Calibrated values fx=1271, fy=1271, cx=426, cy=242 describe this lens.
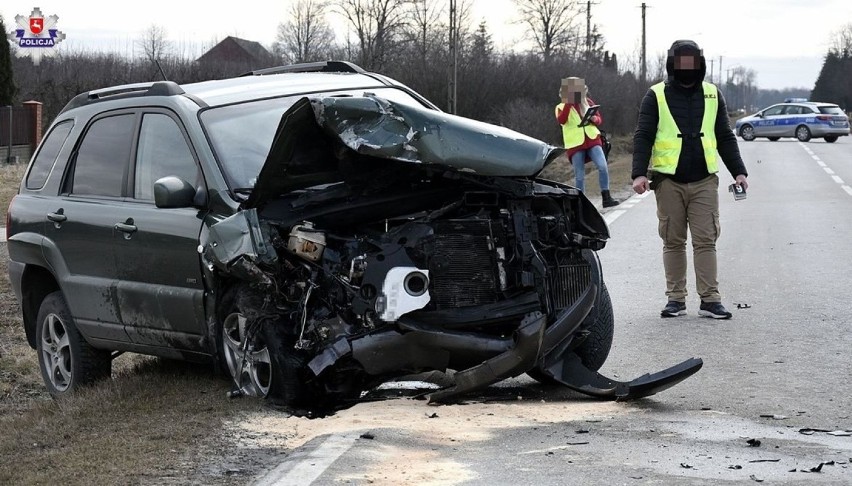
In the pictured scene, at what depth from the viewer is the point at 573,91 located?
16375 mm

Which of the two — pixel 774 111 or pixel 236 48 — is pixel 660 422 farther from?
pixel 236 48

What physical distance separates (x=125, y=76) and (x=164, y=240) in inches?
1561

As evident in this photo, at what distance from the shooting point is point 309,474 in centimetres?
504

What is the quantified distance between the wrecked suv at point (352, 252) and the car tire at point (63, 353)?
28.5 inches

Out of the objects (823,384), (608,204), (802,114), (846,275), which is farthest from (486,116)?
(823,384)

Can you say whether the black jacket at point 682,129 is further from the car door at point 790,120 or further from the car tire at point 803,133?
the car door at point 790,120

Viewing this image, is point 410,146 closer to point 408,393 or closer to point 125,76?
point 408,393

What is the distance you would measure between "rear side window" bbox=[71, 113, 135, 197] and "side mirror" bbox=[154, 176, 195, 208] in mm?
895

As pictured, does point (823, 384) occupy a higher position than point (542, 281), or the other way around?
point (542, 281)

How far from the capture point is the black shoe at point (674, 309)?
30.3ft

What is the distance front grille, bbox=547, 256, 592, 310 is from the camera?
247 inches

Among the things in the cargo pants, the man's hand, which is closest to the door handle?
the man's hand

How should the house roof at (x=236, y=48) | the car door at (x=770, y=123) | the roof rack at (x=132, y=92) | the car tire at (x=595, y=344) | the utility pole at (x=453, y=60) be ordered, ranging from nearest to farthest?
1. the car tire at (x=595, y=344)
2. the roof rack at (x=132, y=92)
3. the utility pole at (x=453, y=60)
4. the car door at (x=770, y=123)
5. the house roof at (x=236, y=48)

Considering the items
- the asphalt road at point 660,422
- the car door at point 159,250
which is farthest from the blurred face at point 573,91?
the car door at point 159,250
